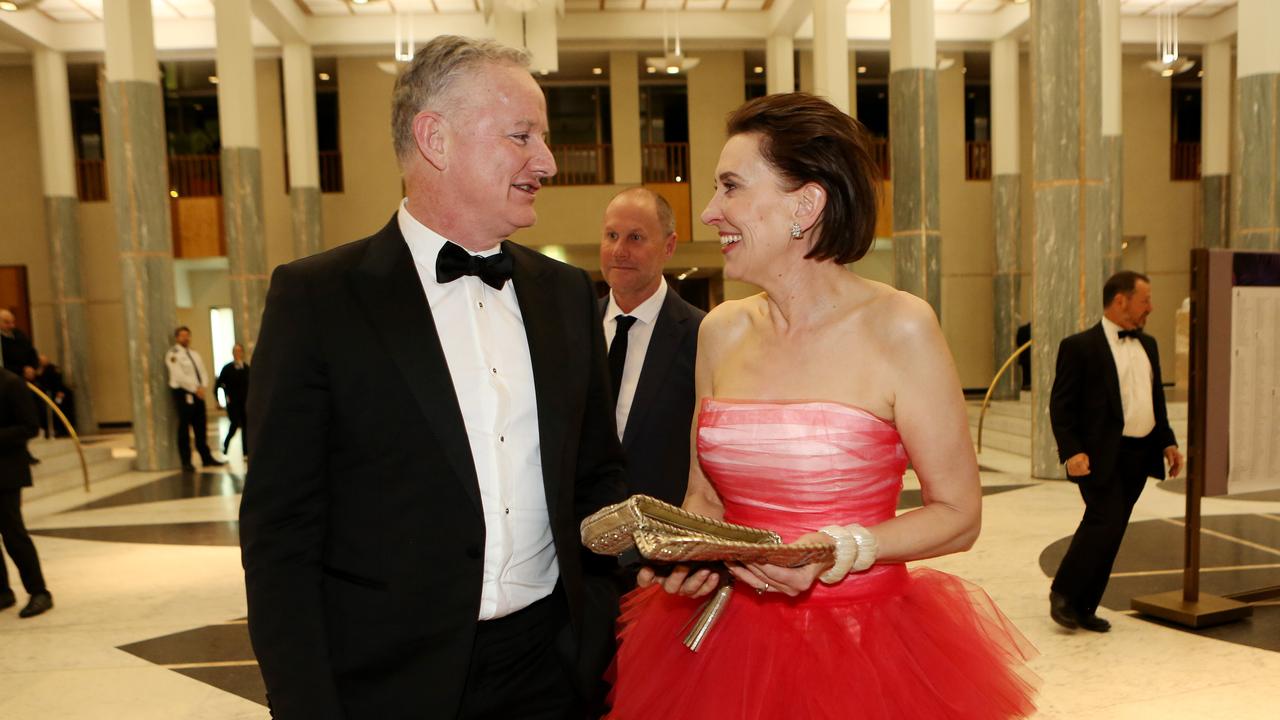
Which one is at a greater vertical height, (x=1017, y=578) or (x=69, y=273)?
(x=69, y=273)

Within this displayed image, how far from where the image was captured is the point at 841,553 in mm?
1734

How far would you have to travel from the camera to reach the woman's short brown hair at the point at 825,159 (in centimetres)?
196

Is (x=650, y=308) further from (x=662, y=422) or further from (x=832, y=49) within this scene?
(x=832, y=49)

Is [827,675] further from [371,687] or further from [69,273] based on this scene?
[69,273]

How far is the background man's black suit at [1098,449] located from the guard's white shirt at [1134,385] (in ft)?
0.12

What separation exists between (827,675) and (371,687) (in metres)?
0.86

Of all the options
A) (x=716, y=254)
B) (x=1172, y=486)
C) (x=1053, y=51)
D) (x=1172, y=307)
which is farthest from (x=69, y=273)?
(x=1172, y=307)

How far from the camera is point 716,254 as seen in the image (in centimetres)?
1928

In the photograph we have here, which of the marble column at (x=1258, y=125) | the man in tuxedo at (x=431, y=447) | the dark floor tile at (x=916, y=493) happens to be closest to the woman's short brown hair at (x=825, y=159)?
the man in tuxedo at (x=431, y=447)

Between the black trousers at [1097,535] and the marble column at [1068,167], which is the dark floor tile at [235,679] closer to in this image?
the black trousers at [1097,535]

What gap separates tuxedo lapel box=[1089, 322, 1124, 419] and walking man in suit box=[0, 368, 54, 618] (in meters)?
5.85

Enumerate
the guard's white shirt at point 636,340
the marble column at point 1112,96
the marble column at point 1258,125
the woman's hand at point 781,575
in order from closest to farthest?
1. the woman's hand at point 781,575
2. the guard's white shirt at point 636,340
3. the marble column at point 1258,125
4. the marble column at point 1112,96

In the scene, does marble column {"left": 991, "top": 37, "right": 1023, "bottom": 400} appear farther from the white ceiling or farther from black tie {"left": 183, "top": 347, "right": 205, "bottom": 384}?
black tie {"left": 183, "top": 347, "right": 205, "bottom": 384}

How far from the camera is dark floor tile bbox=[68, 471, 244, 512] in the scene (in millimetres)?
9578
